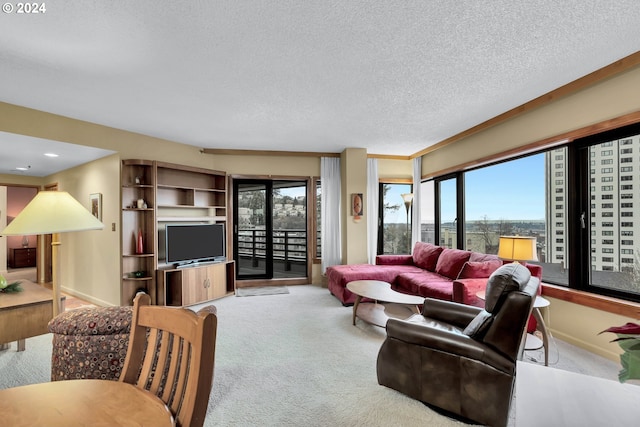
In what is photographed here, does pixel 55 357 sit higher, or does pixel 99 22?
pixel 99 22

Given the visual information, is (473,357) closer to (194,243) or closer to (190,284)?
(190,284)

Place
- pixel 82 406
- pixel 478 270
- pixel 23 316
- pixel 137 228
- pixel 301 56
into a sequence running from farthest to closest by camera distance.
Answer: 1. pixel 137 228
2. pixel 478 270
3. pixel 23 316
4. pixel 301 56
5. pixel 82 406

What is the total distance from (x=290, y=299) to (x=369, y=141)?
9.42ft

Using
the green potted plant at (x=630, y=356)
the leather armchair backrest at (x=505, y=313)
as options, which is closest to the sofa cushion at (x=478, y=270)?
the leather armchair backrest at (x=505, y=313)

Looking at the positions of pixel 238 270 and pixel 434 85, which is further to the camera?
pixel 238 270

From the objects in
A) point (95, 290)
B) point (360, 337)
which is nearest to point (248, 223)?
point (95, 290)

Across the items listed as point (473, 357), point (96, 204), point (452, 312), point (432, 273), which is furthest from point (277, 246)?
point (473, 357)

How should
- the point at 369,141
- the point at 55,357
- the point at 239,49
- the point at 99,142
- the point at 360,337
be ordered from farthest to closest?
the point at 369,141
the point at 99,142
the point at 360,337
the point at 239,49
the point at 55,357

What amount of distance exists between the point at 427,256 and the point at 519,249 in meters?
1.93

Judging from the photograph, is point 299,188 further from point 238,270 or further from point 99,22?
point 99,22

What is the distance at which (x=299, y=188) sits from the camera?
229 inches

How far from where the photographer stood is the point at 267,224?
5641mm

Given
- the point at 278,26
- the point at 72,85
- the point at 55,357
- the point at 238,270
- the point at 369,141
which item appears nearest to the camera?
the point at 55,357

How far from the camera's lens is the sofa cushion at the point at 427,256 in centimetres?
464
